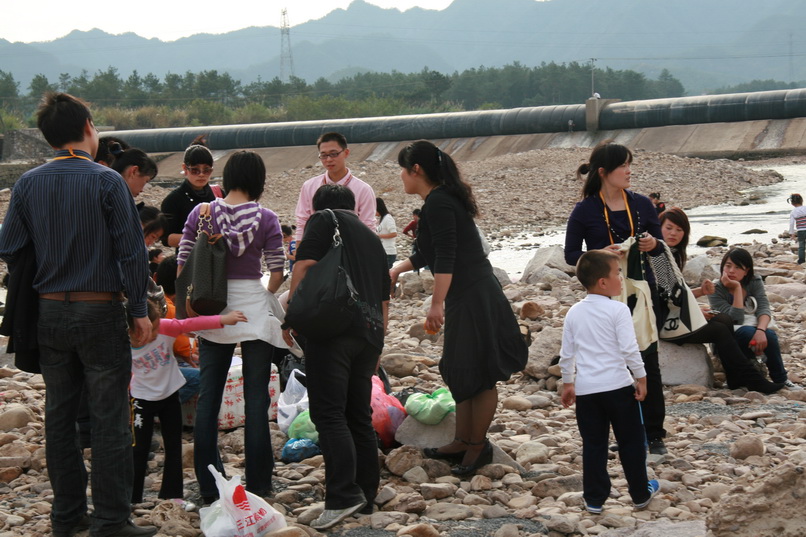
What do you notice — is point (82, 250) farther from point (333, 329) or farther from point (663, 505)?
point (663, 505)

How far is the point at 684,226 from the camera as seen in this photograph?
19.3 ft

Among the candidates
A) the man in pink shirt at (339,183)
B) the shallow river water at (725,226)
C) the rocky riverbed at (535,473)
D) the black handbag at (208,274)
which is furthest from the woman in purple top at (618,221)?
the shallow river water at (725,226)

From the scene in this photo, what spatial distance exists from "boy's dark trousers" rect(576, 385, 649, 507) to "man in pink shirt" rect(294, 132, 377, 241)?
1.83 m

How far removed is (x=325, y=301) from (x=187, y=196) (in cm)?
208

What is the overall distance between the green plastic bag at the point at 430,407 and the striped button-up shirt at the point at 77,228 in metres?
1.88

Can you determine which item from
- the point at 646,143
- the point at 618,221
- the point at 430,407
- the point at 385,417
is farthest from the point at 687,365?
the point at 646,143

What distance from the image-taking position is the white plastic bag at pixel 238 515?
11.8 ft

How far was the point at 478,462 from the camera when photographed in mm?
4688

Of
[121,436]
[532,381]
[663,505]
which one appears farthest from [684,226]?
[121,436]

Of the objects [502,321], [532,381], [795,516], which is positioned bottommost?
[532,381]

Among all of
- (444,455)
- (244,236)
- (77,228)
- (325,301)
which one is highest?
(77,228)

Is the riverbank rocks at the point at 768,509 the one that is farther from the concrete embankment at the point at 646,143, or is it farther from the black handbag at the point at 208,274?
the concrete embankment at the point at 646,143

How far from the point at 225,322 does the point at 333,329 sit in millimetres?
522

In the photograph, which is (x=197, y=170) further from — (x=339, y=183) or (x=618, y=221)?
(x=618, y=221)
